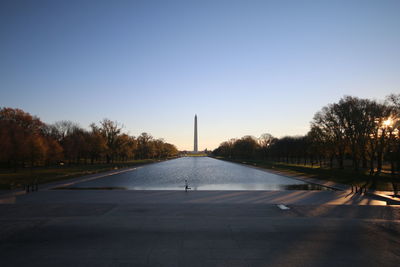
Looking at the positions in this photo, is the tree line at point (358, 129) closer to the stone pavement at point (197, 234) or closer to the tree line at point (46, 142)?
the stone pavement at point (197, 234)

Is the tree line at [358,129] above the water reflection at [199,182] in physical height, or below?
above

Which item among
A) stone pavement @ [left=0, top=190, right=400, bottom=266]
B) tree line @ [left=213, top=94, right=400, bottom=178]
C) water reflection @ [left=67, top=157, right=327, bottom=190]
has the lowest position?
water reflection @ [left=67, top=157, right=327, bottom=190]

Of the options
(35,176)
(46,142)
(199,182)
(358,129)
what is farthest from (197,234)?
(46,142)

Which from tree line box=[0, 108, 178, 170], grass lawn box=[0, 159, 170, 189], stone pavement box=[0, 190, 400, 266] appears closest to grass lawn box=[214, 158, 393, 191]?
stone pavement box=[0, 190, 400, 266]

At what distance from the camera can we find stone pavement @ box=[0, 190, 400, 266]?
7000 mm

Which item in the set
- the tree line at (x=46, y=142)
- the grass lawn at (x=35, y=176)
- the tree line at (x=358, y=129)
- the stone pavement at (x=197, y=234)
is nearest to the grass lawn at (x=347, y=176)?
the tree line at (x=358, y=129)

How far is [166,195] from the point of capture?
1759 cm

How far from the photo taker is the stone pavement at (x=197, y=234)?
7.00 metres

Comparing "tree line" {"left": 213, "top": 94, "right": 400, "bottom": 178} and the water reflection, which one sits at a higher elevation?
"tree line" {"left": 213, "top": 94, "right": 400, "bottom": 178}

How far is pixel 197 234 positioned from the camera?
29.4ft

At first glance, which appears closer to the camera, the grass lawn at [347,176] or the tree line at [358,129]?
the grass lawn at [347,176]

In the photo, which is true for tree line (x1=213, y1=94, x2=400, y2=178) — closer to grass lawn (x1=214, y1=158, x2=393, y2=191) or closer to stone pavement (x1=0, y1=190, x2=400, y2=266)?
grass lawn (x1=214, y1=158, x2=393, y2=191)

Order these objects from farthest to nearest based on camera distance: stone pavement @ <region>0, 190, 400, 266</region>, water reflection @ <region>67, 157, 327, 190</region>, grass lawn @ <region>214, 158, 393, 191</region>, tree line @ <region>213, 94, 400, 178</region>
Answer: tree line @ <region>213, 94, 400, 178</region> < water reflection @ <region>67, 157, 327, 190</region> < grass lawn @ <region>214, 158, 393, 191</region> < stone pavement @ <region>0, 190, 400, 266</region>

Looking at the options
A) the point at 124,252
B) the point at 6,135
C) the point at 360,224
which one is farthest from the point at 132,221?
the point at 6,135
